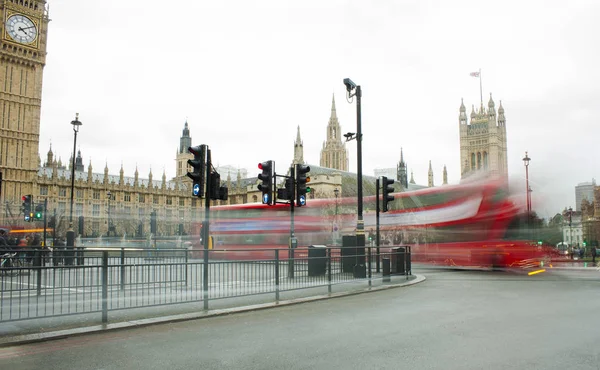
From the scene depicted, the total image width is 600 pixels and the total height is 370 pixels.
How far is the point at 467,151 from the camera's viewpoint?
140 meters

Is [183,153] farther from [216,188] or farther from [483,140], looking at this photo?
[216,188]

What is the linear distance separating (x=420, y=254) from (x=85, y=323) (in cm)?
2138

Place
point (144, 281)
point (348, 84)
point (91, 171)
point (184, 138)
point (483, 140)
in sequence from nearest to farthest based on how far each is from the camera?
point (144, 281) < point (348, 84) < point (91, 171) < point (483, 140) < point (184, 138)

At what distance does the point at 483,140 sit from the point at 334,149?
42730mm

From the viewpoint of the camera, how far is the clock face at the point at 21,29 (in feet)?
243

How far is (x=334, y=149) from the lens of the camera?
453 feet

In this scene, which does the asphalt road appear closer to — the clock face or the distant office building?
the clock face

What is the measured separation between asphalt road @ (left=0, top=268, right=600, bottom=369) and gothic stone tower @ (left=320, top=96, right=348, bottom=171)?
417ft

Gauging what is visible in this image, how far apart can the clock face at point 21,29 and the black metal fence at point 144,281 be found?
7820 cm

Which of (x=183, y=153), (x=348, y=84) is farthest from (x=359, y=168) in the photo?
(x=183, y=153)

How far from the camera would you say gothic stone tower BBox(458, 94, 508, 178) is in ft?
439

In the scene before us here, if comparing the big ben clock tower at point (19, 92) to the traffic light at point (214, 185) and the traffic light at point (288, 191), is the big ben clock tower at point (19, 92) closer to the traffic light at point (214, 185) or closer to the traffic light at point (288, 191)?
the traffic light at point (288, 191)

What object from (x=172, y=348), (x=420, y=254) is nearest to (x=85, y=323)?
(x=172, y=348)

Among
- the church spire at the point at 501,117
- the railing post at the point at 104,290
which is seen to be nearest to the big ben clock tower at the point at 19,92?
the railing post at the point at 104,290
